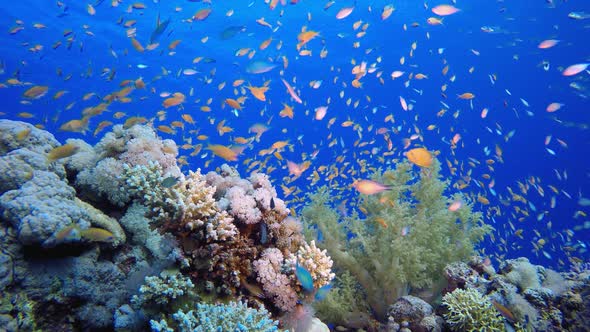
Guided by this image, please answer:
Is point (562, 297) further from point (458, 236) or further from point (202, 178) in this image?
point (202, 178)

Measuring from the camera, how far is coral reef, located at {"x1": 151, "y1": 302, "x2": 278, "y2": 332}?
291 cm

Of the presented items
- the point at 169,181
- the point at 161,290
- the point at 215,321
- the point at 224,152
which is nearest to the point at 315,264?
the point at 215,321

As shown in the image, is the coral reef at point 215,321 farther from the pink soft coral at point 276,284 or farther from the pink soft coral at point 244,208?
the pink soft coral at point 244,208

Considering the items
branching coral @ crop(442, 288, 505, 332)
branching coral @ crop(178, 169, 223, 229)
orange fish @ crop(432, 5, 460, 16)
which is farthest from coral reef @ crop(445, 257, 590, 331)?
orange fish @ crop(432, 5, 460, 16)

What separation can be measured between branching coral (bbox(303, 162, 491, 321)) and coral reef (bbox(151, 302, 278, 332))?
155 inches

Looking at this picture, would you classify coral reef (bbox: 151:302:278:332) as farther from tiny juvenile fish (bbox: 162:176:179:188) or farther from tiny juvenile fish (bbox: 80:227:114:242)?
tiny juvenile fish (bbox: 162:176:179:188)

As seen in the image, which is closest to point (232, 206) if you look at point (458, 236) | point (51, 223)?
point (51, 223)

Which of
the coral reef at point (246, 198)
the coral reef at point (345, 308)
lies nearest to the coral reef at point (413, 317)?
the coral reef at point (345, 308)

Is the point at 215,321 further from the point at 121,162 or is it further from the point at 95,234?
the point at 121,162

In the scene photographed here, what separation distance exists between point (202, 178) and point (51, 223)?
188cm

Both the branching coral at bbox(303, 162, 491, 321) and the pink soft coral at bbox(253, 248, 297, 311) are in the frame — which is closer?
the pink soft coral at bbox(253, 248, 297, 311)

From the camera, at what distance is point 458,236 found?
7.84 metres

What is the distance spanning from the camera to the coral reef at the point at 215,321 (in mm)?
2910

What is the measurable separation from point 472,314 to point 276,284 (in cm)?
315
